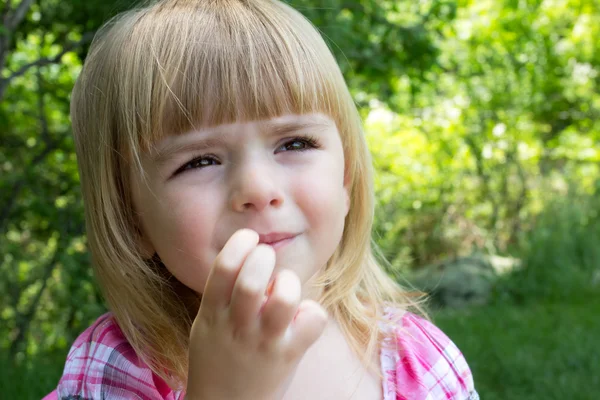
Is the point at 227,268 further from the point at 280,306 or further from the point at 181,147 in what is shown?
the point at 181,147

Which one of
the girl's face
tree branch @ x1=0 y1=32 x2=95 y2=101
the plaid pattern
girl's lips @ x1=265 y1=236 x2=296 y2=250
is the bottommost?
the plaid pattern

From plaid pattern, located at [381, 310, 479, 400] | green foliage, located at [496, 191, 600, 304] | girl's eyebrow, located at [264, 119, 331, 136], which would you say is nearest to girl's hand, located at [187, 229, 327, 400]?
girl's eyebrow, located at [264, 119, 331, 136]

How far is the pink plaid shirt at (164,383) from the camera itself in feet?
4.38

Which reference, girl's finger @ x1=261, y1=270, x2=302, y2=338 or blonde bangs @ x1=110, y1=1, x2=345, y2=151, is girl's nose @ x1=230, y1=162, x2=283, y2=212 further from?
girl's finger @ x1=261, y1=270, x2=302, y2=338

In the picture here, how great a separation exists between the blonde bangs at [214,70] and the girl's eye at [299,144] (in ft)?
0.19

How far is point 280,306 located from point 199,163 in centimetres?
43

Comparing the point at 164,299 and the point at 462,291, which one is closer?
the point at 164,299

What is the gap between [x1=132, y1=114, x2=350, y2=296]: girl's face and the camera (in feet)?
3.75

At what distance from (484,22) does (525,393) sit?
6.64m

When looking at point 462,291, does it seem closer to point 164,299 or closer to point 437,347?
point 437,347

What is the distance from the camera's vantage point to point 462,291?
593 centimetres

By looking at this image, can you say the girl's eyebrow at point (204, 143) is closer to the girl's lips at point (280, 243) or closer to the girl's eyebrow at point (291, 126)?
the girl's eyebrow at point (291, 126)

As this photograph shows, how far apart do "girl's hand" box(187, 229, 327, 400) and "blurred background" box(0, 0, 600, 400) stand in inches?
44.9

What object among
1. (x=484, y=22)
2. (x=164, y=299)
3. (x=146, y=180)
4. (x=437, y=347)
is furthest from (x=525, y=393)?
(x=484, y=22)
